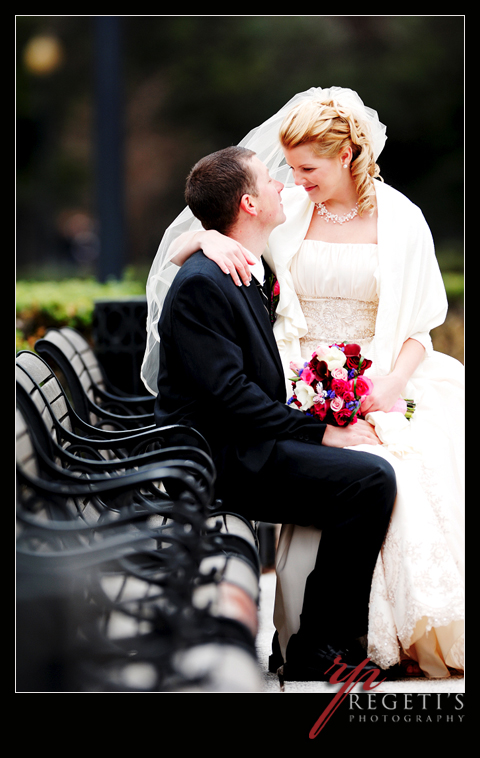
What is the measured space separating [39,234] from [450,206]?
1096 cm

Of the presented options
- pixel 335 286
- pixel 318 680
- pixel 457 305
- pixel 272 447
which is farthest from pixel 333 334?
pixel 457 305

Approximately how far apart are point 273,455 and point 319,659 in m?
0.85

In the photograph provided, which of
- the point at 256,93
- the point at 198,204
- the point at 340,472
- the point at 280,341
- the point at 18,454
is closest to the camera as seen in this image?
the point at 18,454

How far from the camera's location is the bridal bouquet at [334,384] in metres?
3.17

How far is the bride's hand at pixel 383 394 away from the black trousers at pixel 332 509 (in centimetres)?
34

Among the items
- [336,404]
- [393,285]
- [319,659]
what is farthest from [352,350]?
[319,659]

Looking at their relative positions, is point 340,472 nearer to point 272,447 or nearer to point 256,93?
point 272,447

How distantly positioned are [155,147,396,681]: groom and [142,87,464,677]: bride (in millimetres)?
94

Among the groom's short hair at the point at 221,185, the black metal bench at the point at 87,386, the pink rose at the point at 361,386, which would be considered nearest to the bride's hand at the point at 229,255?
the groom's short hair at the point at 221,185

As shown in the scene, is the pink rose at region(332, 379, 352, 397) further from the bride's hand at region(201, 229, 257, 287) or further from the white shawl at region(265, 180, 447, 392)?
the bride's hand at region(201, 229, 257, 287)

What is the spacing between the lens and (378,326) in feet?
11.7

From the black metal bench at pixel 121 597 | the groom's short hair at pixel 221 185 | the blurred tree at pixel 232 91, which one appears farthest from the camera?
the blurred tree at pixel 232 91

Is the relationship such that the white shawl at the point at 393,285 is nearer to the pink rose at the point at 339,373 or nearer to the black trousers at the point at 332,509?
the pink rose at the point at 339,373

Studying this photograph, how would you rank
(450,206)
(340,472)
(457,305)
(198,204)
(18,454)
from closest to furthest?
(18,454) → (340,472) → (198,204) → (457,305) → (450,206)
